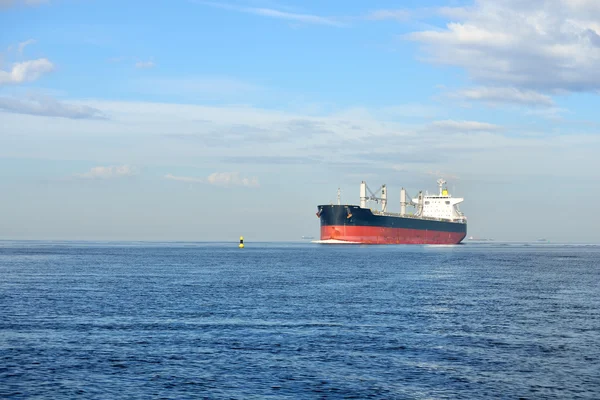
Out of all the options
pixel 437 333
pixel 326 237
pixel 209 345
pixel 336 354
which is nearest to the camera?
pixel 336 354

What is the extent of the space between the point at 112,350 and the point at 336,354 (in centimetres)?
979

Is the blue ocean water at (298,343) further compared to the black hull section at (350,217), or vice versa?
the black hull section at (350,217)

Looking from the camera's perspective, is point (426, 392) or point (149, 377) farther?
point (149, 377)

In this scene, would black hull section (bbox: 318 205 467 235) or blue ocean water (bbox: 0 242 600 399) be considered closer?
blue ocean water (bbox: 0 242 600 399)

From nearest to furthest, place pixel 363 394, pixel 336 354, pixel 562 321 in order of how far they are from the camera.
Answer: pixel 363 394, pixel 336 354, pixel 562 321

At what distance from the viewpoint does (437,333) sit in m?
35.6

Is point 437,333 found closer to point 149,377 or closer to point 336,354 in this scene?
point 336,354

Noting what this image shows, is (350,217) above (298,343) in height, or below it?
above

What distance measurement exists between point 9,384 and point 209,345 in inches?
388

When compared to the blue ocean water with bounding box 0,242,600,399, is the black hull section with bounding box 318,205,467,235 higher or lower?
higher

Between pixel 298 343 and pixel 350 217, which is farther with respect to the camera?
pixel 350 217

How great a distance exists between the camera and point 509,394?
23156mm

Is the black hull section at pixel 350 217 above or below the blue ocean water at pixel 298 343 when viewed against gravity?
above

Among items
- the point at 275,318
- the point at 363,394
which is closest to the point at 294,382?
the point at 363,394
